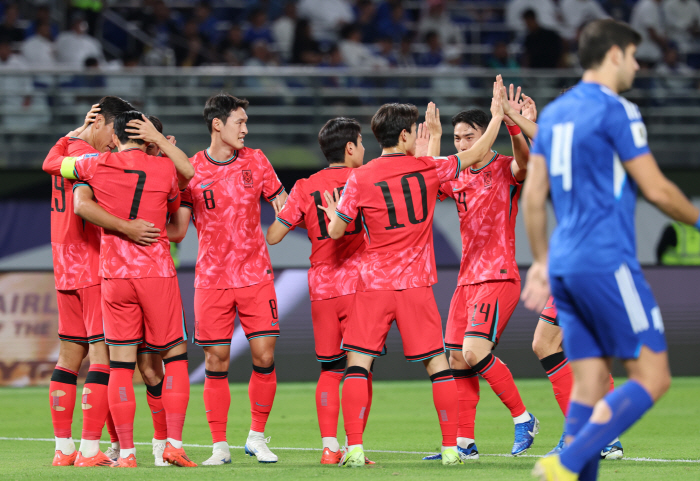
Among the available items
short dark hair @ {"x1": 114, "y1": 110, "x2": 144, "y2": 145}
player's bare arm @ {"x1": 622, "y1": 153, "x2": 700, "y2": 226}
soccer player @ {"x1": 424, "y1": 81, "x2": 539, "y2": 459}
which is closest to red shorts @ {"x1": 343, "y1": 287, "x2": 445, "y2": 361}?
soccer player @ {"x1": 424, "y1": 81, "x2": 539, "y2": 459}

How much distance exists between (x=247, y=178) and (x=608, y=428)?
3.34m

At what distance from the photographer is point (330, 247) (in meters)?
6.09

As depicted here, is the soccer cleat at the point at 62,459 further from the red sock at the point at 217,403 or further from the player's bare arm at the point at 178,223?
the player's bare arm at the point at 178,223

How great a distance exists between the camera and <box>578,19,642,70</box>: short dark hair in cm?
373

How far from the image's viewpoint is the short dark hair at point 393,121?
5.64m

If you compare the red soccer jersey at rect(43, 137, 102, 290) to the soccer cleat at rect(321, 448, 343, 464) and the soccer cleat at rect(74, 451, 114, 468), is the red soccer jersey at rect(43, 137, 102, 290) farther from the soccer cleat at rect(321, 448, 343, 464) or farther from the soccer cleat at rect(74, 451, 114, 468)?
the soccer cleat at rect(321, 448, 343, 464)

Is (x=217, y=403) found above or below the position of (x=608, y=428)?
below

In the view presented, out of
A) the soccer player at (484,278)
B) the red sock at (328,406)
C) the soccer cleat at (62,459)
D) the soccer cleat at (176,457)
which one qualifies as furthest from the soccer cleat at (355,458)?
the soccer cleat at (62,459)

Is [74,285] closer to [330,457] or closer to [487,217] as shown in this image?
[330,457]

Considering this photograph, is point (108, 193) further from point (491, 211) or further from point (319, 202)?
point (491, 211)

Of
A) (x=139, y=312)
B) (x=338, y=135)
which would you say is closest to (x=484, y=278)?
(x=338, y=135)

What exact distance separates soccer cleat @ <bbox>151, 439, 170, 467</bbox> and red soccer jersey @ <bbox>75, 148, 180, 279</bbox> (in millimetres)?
1128

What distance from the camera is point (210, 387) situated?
5930 mm

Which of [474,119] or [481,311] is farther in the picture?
[474,119]
